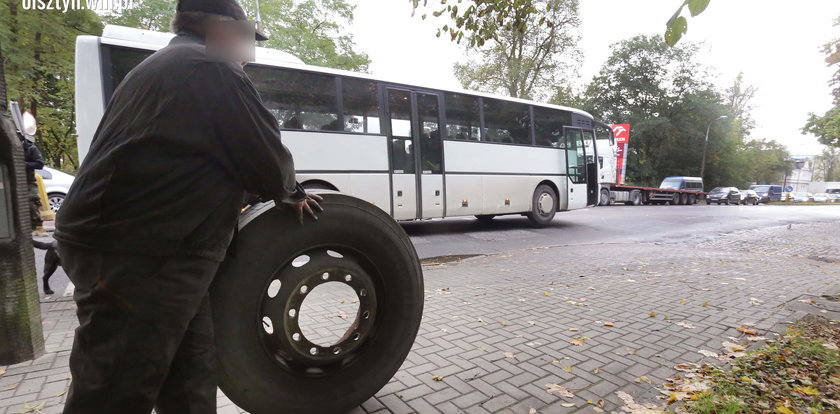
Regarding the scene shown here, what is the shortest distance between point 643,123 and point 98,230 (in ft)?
147

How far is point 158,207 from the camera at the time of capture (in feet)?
4.56

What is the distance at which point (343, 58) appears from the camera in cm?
2069

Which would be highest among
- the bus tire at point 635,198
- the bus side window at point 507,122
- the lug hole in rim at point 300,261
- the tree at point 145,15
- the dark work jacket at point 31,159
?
the tree at point 145,15

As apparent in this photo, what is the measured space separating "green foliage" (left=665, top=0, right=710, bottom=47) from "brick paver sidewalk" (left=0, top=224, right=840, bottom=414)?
7.03 ft

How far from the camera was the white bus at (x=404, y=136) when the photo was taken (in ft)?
23.2

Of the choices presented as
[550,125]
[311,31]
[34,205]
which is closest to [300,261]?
[34,205]

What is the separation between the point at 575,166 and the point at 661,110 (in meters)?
35.5

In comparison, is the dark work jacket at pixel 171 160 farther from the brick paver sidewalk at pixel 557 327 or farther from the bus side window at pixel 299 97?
the bus side window at pixel 299 97

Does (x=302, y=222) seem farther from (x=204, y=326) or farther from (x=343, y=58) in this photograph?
A: (x=343, y=58)

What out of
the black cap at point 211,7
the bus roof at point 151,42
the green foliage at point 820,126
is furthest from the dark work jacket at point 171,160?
the green foliage at point 820,126

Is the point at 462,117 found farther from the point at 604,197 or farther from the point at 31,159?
the point at 604,197

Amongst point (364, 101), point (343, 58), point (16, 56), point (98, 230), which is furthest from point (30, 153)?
point (343, 58)

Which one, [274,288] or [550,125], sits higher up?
[550,125]

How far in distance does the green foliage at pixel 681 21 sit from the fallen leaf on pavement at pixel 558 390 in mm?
2153
